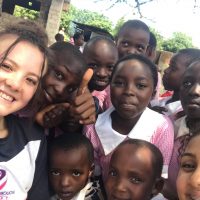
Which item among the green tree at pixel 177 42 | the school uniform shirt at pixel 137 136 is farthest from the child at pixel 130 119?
the green tree at pixel 177 42

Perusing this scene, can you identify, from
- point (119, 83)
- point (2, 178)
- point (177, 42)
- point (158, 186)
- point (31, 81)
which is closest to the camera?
point (2, 178)

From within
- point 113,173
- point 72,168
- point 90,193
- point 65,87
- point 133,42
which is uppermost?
point 133,42

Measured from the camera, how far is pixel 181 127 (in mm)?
2355

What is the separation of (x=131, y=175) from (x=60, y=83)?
70 cm

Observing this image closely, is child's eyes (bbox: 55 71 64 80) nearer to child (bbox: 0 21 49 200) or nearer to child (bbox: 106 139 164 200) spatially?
child (bbox: 0 21 49 200)

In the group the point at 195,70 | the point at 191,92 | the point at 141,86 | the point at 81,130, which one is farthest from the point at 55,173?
the point at 195,70

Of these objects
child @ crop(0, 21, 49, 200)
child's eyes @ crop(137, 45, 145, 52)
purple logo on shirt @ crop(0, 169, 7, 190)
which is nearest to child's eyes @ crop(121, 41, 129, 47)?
child's eyes @ crop(137, 45, 145, 52)

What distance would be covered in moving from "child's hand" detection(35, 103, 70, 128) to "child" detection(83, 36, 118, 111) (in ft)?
2.04

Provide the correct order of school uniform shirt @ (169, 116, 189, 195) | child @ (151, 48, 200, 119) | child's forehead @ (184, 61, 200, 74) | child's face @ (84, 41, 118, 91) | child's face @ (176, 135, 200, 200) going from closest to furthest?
1. child's face @ (176, 135, 200, 200)
2. school uniform shirt @ (169, 116, 189, 195)
3. child's forehead @ (184, 61, 200, 74)
4. child's face @ (84, 41, 118, 91)
5. child @ (151, 48, 200, 119)

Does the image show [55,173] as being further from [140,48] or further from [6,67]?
[140,48]

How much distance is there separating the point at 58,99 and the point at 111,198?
2.20 feet

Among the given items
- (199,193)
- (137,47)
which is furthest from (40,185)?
Answer: (137,47)

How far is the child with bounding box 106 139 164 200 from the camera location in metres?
1.97

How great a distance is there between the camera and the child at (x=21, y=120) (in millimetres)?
1757
